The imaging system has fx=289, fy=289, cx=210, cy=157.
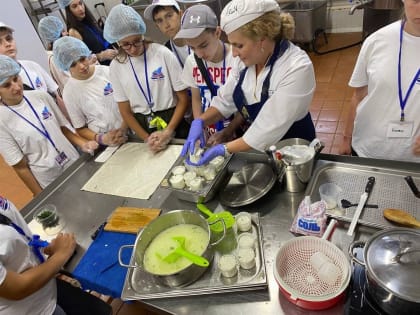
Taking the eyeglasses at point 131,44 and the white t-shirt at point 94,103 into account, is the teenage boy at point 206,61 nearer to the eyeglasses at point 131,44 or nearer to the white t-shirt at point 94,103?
the eyeglasses at point 131,44

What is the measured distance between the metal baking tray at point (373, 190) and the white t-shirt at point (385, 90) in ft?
0.71

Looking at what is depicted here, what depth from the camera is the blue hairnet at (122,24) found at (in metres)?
1.62

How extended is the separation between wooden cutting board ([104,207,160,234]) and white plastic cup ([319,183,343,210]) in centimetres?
68

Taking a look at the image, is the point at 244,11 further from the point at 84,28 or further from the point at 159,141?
the point at 84,28

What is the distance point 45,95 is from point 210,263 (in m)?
1.63

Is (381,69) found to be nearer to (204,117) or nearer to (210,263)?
(204,117)

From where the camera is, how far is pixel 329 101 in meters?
3.36

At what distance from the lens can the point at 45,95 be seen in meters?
1.92

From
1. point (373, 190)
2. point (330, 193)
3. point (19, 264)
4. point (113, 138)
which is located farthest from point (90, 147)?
point (373, 190)

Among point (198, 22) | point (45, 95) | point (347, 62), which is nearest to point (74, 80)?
point (45, 95)

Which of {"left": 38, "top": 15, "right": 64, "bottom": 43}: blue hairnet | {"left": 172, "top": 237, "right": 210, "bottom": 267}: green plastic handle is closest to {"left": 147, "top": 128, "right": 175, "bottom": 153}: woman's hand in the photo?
{"left": 172, "top": 237, "right": 210, "bottom": 267}: green plastic handle

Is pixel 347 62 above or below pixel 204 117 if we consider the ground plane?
below

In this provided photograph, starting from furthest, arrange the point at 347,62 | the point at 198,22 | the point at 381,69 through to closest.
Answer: the point at 347,62
the point at 198,22
the point at 381,69

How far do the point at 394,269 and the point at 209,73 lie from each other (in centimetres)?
136
